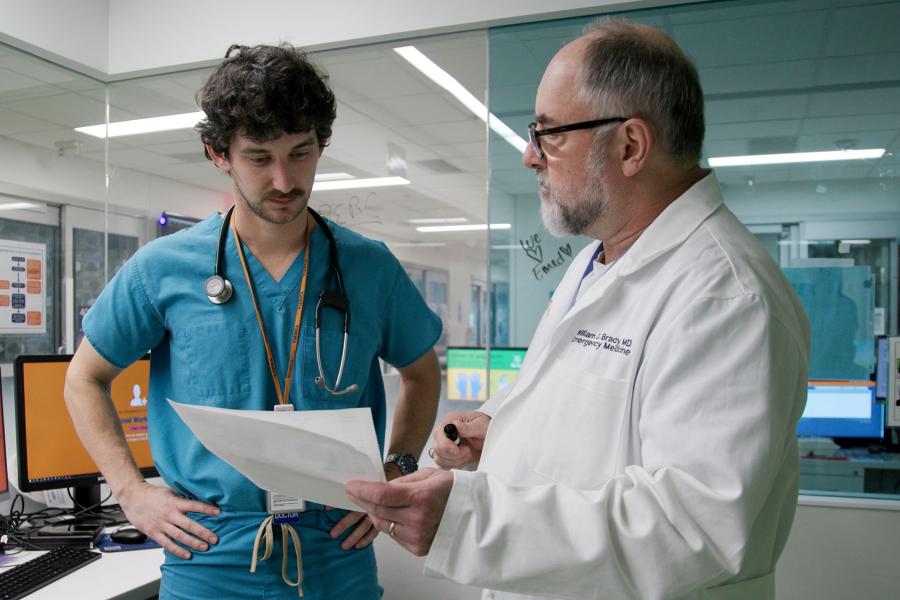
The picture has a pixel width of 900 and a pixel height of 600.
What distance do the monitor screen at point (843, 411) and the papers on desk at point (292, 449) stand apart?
208 cm

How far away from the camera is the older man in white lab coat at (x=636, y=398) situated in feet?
2.62

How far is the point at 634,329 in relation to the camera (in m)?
0.96

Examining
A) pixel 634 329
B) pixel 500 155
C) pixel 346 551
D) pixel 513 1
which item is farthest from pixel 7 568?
pixel 513 1

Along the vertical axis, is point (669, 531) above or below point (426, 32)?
below

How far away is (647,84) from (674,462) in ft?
1.78

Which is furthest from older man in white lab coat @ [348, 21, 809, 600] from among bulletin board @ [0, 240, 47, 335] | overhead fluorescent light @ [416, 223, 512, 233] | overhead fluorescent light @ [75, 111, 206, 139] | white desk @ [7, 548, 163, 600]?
bulletin board @ [0, 240, 47, 335]

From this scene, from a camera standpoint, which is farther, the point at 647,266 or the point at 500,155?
the point at 500,155

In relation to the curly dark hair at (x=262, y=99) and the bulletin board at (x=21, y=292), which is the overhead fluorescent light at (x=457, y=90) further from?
the bulletin board at (x=21, y=292)

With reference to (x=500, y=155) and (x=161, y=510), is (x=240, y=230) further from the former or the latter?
(x=500, y=155)

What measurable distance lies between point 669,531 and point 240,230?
3.24ft

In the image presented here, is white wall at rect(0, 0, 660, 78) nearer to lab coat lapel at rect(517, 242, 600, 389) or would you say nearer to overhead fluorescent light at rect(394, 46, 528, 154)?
overhead fluorescent light at rect(394, 46, 528, 154)

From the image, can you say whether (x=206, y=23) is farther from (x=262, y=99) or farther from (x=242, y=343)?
(x=242, y=343)

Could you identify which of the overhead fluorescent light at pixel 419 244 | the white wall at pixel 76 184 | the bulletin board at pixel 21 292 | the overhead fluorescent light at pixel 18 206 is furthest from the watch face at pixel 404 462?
the overhead fluorescent light at pixel 18 206

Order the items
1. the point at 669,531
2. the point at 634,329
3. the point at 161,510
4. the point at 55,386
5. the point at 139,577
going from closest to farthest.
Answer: the point at 669,531 → the point at 634,329 → the point at 161,510 → the point at 139,577 → the point at 55,386
